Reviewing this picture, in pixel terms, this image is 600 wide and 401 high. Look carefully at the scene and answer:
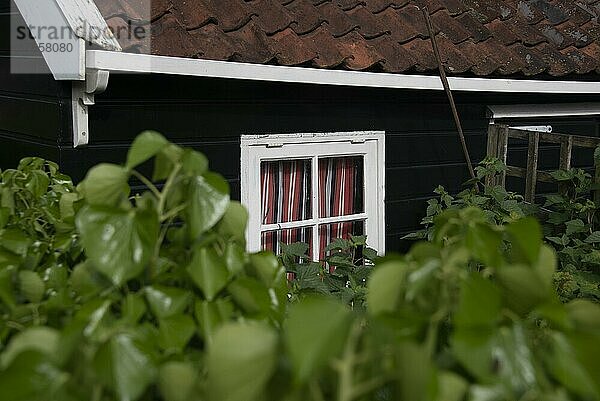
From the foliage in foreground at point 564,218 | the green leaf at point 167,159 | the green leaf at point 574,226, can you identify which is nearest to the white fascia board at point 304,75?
the foliage in foreground at point 564,218

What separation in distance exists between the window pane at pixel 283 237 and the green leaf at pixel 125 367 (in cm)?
330

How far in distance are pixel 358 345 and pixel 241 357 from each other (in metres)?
0.15

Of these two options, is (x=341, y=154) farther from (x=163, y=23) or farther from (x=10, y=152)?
(x=10, y=152)

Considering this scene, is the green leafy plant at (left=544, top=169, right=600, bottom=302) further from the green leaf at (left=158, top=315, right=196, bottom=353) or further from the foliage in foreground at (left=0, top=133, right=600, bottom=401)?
the green leaf at (left=158, top=315, right=196, bottom=353)

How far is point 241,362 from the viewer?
86cm

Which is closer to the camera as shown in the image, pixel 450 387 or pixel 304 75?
pixel 450 387

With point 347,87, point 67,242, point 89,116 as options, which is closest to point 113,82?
point 89,116

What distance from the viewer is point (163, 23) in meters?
3.67

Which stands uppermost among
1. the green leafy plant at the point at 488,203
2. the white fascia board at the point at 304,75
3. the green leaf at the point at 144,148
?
the white fascia board at the point at 304,75

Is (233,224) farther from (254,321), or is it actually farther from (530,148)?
(530,148)

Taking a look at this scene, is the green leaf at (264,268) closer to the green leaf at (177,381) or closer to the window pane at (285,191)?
the green leaf at (177,381)

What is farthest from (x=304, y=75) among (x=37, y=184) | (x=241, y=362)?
(x=241, y=362)

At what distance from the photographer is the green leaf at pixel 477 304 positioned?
0.93m

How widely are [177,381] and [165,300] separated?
20cm
